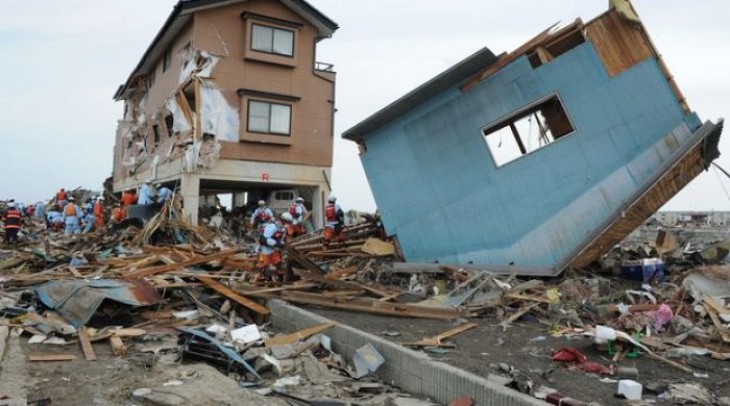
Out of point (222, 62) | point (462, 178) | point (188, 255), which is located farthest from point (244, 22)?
point (462, 178)

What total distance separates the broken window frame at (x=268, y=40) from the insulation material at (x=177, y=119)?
12.7 feet

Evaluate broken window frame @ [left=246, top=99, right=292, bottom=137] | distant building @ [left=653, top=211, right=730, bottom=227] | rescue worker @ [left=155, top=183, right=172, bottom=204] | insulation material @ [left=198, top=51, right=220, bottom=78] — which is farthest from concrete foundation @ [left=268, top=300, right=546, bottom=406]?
distant building @ [left=653, top=211, right=730, bottom=227]

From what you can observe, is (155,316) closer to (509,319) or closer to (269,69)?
(509,319)

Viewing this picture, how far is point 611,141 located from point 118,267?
1045 centimetres

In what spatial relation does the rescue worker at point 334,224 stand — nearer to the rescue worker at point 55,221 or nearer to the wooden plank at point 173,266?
the wooden plank at point 173,266

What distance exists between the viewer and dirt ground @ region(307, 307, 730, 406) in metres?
5.45

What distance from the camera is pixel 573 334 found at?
295 inches

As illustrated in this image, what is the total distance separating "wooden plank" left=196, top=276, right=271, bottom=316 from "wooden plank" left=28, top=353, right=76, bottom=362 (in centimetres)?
315

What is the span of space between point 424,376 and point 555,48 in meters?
7.72

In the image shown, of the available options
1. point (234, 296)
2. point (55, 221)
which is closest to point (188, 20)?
point (55, 221)

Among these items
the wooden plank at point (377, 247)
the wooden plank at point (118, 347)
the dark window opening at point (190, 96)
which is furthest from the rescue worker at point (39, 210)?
the wooden plank at point (118, 347)

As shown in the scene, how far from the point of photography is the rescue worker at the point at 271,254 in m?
11.3

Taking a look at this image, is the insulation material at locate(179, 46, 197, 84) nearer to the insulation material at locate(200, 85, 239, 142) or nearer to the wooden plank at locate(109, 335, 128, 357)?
the insulation material at locate(200, 85, 239, 142)

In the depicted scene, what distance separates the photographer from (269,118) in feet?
72.0
